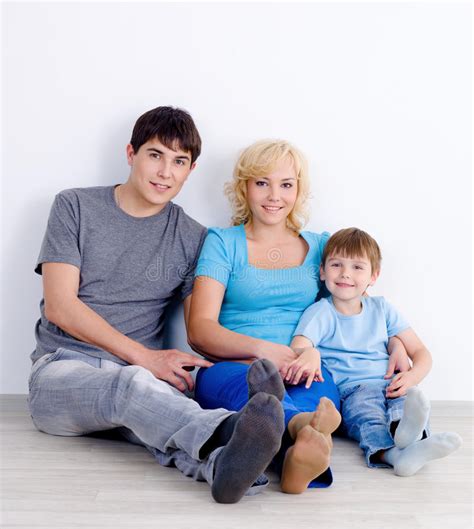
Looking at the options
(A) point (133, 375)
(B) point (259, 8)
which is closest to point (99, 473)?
(A) point (133, 375)

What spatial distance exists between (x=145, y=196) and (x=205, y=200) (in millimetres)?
282

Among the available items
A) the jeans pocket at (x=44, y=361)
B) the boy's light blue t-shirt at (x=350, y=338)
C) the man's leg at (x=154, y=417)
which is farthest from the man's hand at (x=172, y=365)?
the boy's light blue t-shirt at (x=350, y=338)

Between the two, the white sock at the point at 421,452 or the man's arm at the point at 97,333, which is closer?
the white sock at the point at 421,452

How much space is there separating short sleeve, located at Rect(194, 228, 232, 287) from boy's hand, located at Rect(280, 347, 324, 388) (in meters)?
0.37

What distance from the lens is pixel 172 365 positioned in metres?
1.93

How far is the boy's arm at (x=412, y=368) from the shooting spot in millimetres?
1897

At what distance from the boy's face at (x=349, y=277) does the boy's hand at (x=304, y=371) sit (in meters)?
0.26

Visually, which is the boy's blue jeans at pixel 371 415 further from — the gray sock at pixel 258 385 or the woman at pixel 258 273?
the gray sock at pixel 258 385

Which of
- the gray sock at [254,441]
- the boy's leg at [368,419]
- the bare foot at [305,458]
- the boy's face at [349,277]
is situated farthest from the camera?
the boy's face at [349,277]

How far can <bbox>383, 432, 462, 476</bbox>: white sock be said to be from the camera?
1.51m

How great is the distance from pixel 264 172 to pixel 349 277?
0.40 metres

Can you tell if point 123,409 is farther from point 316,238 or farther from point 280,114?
point 280,114

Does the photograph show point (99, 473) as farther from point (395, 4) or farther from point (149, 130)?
point (395, 4)

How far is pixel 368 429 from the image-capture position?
1763 mm
